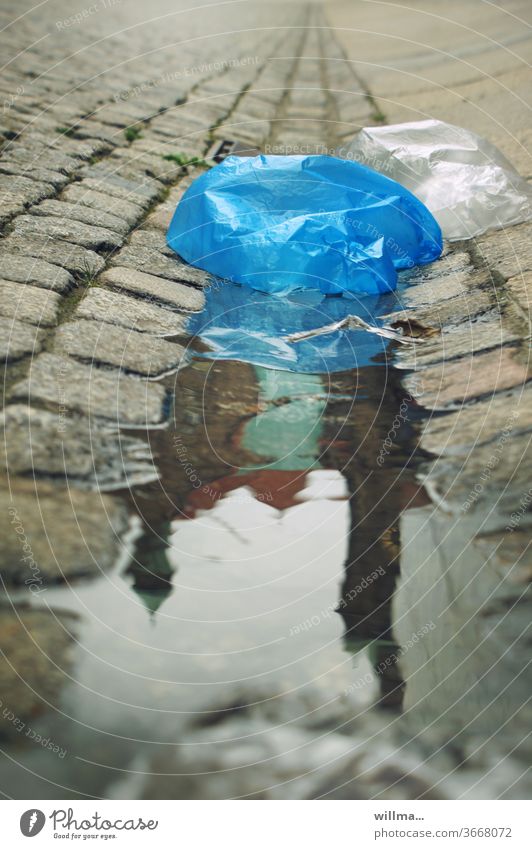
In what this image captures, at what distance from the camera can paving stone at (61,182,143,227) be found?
3.07 m

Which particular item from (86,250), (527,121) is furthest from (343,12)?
(86,250)

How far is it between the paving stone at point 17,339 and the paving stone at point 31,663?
777 mm

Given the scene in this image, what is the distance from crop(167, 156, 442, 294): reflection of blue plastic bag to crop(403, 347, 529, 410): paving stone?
1.89 feet

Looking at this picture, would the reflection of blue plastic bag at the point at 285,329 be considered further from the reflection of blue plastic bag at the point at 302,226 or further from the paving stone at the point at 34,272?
the paving stone at the point at 34,272

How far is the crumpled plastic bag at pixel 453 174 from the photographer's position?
10.1ft

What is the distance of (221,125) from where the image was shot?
15.3 feet

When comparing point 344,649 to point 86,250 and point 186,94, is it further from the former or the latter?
point 186,94

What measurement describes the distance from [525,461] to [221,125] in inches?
141

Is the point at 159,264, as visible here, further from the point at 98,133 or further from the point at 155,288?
the point at 98,133

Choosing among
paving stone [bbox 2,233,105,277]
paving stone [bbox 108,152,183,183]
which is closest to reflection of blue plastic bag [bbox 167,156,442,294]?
paving stone [bbox 2,233,105,277]

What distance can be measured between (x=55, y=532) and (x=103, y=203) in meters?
1.99

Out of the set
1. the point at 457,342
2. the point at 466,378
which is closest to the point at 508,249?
the point at 457,342

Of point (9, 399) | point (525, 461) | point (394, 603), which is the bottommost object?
point (394, 603)

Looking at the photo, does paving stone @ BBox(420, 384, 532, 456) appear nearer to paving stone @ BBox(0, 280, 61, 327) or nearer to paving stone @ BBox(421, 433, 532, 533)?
paving stone @ BBox(421, 433, 532, 533)
